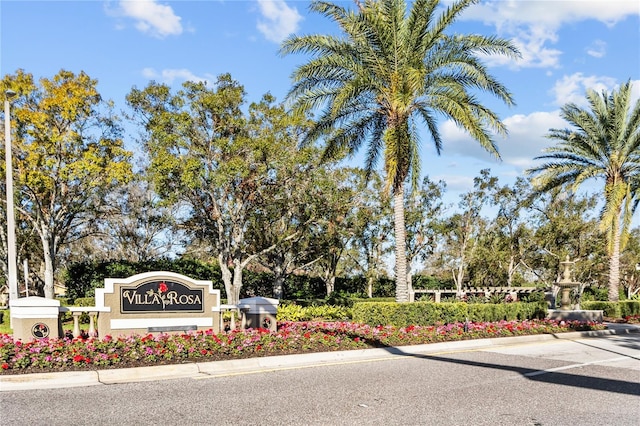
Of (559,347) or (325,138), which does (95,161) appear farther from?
(559,347)

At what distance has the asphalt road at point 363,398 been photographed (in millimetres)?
6633

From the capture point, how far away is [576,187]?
25.3m

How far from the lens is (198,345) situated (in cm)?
1095

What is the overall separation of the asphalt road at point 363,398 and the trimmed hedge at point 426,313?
4822 millimetres

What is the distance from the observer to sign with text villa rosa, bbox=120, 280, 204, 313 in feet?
42.3

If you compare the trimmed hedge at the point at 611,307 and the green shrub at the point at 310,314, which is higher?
the green shrub at the point at 310,314

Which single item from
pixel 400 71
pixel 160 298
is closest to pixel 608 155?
pixel 400 71

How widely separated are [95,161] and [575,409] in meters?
21.9

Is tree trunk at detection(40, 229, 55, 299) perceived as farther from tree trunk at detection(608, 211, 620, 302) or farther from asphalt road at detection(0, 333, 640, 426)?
tree trunk at detection(608, 211, 620, 302)

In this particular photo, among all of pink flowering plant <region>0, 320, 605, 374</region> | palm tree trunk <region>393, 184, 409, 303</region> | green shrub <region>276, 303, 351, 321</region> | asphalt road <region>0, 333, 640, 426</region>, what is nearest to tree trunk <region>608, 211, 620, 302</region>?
pink flowering plant <region>0, 320, 605, 374</region>

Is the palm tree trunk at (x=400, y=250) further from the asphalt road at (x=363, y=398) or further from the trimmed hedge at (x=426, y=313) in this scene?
the asphalt road at (x=363, y=398)

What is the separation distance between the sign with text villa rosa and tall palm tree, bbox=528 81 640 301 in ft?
62.5

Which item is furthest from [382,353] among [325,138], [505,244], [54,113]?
[505,244]

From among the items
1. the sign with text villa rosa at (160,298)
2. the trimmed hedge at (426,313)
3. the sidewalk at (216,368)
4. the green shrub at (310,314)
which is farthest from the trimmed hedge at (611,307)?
the sign with text villa rosa at (160,298)
